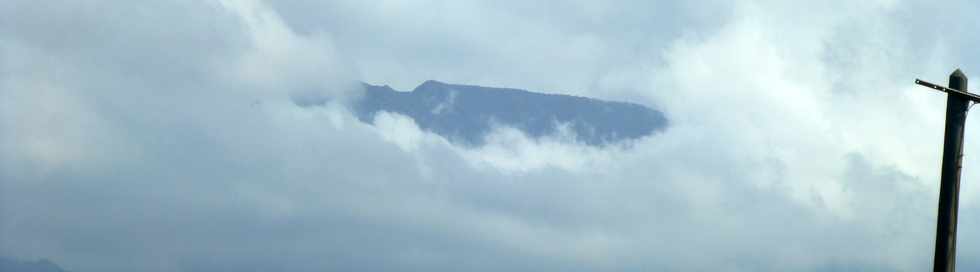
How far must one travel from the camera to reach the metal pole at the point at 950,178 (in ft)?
67.3

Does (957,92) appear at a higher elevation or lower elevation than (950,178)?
higher

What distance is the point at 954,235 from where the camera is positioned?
20.5 meters

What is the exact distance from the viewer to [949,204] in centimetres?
2061

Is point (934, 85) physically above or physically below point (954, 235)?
above

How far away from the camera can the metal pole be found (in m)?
20.5

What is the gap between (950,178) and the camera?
20672mm

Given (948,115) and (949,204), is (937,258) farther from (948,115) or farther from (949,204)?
(948,115)

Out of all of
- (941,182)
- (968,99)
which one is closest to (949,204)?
(941,182)

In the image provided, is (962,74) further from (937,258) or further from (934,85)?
(937,258)

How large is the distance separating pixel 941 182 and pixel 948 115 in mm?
1084

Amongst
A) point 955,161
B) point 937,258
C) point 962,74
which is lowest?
point 937,258

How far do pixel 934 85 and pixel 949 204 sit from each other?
1867 mm

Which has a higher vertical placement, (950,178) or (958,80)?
(958,80)

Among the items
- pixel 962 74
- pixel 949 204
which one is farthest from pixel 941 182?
pixel 962 74
